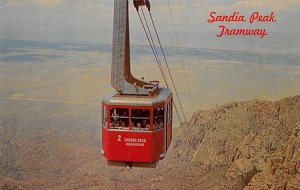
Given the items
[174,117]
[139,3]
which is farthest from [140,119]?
[174,117]

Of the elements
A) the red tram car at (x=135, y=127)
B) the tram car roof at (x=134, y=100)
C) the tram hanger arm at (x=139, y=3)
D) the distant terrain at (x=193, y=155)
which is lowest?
the distant terrain at (x=193, y=155)

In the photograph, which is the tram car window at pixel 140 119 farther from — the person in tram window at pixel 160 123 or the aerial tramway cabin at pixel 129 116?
the person in tram window at pixel 160 123

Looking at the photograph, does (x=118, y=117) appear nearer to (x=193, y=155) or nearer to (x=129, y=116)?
(x=129, y=116)

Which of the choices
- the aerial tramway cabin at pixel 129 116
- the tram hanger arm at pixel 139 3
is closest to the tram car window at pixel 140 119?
the aerial tramway cabin at pixel 129 116

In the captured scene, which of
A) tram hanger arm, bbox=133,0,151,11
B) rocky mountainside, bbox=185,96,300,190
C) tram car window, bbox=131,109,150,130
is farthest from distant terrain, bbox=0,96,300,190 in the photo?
tram car window, bbox=131,109,150,130

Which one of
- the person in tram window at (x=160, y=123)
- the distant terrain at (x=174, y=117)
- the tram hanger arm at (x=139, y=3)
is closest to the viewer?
the person in tram window at (x=160, y=123)

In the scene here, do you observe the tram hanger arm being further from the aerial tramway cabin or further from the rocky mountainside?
the rocky mountainside

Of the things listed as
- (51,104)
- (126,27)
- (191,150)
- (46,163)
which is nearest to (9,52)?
(51,104)
